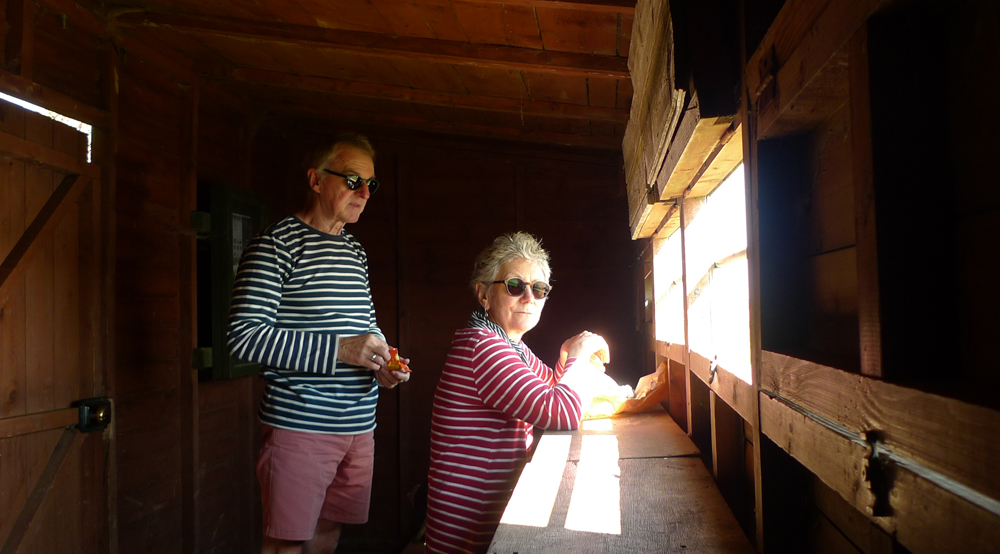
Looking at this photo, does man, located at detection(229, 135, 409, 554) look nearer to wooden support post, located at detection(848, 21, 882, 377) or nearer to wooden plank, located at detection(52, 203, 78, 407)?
wooden plank, located at detection(52, 203, 78, 407)

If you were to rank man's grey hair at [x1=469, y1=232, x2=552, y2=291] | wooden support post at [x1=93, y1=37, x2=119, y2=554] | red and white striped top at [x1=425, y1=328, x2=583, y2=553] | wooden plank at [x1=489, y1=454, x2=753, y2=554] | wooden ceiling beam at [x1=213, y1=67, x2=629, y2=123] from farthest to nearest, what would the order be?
wooden ceiling beam at [x1=213, y1=67, x2=629, y2=123], wooden support post at [x1=93, y1=37, x2=119, y2=554], man's grey hair at [x1=469, y1=232, x2=552, y2=291], red and white striped top at [x1=425, y1=328, x2=583, y2=553], wooden plank at [x1=489, y1=454, x2=753, y2=554]

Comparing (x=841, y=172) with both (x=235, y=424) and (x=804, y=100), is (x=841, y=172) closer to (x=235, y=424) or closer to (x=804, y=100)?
(x=804, y=100)

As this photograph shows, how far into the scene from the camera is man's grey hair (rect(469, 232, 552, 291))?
2350mm

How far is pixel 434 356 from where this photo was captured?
4.57m

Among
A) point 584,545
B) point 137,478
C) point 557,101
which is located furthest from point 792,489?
point 137,478

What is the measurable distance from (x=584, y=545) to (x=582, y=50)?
2.14m

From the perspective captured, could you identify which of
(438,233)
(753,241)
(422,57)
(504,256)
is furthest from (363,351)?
(438,233)

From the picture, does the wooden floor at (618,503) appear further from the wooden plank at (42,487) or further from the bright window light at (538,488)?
the wooden plank at (42,487)

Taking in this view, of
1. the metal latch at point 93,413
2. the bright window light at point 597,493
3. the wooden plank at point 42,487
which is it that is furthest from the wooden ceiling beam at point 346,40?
the wooden plank at point 42,487

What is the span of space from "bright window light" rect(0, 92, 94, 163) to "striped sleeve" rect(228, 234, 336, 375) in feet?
4.17

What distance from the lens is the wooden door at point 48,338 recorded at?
242 cm

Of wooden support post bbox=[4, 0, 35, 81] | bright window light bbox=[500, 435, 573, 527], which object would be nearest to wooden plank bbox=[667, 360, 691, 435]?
bright window light bbox=[500, 435, 573, 527]

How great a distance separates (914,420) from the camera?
0.59 metres

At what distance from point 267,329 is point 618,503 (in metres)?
1.23
